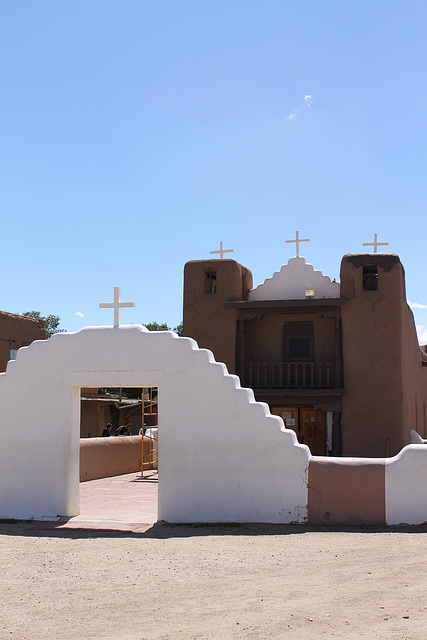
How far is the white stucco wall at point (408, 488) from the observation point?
9.41 metres

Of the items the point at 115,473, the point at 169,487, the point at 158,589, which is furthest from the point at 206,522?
the point at 115,473

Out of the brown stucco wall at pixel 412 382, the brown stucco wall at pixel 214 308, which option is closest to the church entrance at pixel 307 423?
the brown stucco wall at pixel 214 308

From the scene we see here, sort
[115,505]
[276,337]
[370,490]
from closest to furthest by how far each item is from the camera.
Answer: [370,490]
[115,505]
[276,337]

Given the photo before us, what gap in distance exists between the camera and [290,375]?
20531 millimetres

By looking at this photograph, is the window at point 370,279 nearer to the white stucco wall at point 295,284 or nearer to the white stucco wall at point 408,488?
the white stucco wall at point 295,284

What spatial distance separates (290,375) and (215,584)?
14.0 meters

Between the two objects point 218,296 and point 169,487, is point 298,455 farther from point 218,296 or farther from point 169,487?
point 218,296

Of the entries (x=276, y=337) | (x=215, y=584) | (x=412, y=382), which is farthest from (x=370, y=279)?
(x=215, y=584)

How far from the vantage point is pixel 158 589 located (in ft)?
21.8

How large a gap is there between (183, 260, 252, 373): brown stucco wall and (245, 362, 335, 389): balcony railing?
0.72m

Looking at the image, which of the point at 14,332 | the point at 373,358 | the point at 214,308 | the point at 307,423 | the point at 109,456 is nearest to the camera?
the point at 109,456

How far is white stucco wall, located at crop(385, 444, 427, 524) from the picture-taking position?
941 cm

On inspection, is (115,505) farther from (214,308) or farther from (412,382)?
(412,382)

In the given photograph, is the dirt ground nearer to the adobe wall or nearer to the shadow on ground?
the shadow on ground
